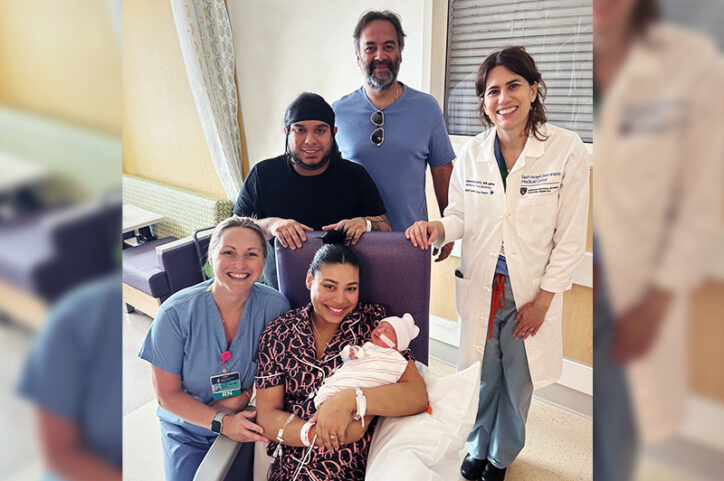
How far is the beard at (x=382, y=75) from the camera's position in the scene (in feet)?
7.20

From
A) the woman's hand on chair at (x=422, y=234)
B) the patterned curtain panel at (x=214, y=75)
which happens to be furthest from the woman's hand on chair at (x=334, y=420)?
the patterned curtain panel at (x=214, y=75)

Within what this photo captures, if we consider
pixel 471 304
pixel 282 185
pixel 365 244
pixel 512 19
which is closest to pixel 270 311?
pixel 365 244

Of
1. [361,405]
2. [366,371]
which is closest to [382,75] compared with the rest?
[366,371]

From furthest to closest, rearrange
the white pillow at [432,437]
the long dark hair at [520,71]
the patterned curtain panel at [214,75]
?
the patterned curtain panel at [214,75]
the long dark hair at [520,71]
the white pillow at [432,437]

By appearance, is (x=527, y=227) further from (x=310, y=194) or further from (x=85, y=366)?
(x=85, y=366)

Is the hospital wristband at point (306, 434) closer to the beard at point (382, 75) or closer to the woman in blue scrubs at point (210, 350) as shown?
the woman in blue scrubs at point (210, 350)

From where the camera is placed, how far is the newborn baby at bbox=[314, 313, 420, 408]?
153 centimetres

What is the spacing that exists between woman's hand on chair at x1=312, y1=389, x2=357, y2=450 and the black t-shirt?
0.72 m

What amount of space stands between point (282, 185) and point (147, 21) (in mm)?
2561

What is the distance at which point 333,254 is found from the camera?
1.66 m

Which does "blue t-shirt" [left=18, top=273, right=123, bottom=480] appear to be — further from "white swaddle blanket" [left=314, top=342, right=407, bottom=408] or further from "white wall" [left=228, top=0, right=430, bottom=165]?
"white wall" [left=228, top=0, right=430, bottom=165]

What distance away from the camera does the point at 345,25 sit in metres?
2.96

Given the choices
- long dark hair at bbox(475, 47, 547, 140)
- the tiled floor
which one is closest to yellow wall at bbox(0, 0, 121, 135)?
the tiled floor

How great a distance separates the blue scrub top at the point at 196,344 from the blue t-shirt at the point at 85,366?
1.51 m
